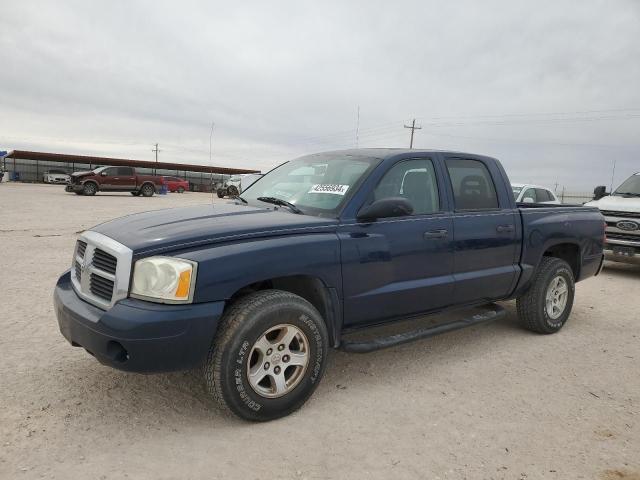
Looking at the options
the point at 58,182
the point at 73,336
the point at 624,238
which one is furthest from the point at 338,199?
the point at 58,182

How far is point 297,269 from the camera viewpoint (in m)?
3.12

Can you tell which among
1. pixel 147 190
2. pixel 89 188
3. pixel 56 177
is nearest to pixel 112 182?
pixel 89 188

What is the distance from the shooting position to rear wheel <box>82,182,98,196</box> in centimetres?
2616

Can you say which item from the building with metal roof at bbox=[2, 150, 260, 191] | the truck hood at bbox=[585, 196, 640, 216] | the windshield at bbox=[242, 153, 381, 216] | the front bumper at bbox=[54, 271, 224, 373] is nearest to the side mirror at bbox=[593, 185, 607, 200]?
the truck hood at bbox=[585, 196, 640, 216]

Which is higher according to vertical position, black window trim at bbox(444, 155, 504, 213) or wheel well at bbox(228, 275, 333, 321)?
black window trim at bbox(444, 155, 504, 213)

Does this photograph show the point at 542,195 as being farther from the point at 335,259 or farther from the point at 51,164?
the point at 51,164

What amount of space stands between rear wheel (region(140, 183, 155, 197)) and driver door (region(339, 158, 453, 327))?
27014 millimetres

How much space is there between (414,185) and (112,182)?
86.8 ft

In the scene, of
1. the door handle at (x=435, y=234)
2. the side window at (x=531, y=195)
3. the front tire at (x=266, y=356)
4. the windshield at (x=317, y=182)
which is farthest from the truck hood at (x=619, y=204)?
the front tire at (x=266, y=356)

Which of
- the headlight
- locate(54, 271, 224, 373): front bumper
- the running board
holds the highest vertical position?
the headlight

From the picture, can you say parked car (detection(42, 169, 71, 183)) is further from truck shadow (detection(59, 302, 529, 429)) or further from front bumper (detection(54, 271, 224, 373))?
front bumper (detection(54, 271, 224, 373))

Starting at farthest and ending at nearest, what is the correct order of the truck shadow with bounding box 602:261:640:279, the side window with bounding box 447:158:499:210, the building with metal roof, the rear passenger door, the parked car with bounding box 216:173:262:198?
1. the building with metal roof
2. the truck shadow with bounding box 602:261:640:279
3. the parked car with bounding box 216:173:262:198
4. the side window with bounding box 447:158:499:210
5. the rear passenger door

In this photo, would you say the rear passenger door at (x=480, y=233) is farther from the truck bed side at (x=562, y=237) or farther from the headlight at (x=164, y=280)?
the headlight at (x=164, y=280)

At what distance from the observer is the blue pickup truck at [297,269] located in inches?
109
